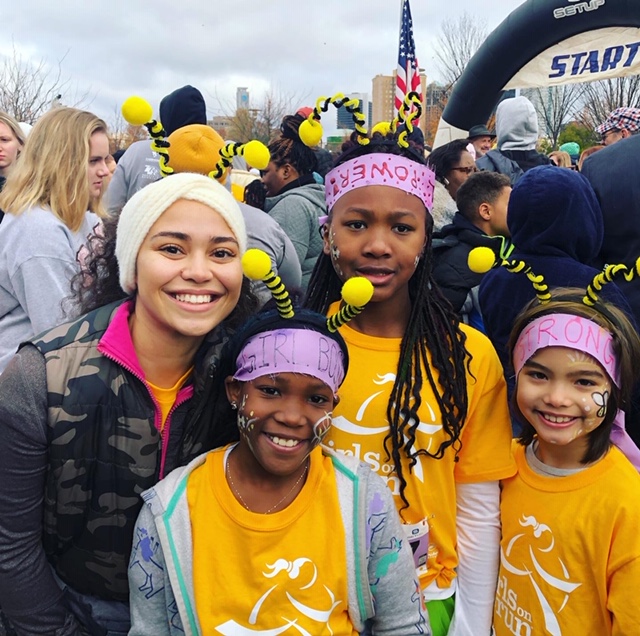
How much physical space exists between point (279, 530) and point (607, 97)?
21.9 meters

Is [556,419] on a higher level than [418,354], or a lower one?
lower

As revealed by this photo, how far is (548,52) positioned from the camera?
11.0m

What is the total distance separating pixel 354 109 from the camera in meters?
1.98

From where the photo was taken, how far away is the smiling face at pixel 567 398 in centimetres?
196

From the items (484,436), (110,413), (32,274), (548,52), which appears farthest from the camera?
(548,52)

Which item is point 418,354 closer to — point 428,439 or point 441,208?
point 428,439

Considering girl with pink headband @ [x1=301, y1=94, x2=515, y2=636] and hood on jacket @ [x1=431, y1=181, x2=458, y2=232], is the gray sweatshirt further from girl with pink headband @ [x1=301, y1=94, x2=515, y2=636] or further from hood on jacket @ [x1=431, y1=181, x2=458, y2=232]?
hood on jacket @ [x1=431, y1=181, x2=458, y2=232]

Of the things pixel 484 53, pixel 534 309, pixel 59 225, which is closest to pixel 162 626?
pixel 534 309

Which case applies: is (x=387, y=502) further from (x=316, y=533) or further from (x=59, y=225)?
(x=59, y=225)

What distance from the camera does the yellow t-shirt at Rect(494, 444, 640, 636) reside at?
5.90ft

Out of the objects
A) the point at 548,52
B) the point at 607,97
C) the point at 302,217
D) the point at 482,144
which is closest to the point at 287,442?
the point at 302,217

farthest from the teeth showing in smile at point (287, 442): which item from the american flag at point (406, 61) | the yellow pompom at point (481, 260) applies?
the american flag at point (406, 61)

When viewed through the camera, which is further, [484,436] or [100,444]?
[484,436]

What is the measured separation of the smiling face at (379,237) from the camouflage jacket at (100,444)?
666 millimetres
